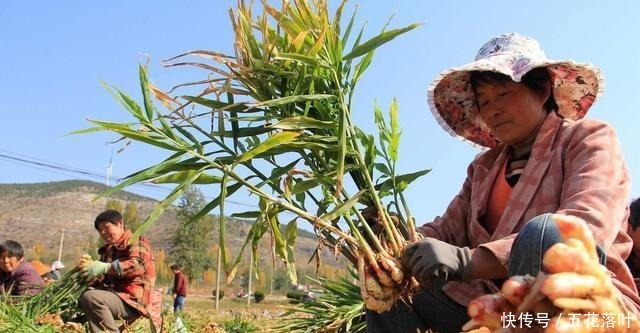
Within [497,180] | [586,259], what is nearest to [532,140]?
[497,180]

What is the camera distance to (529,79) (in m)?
1.66

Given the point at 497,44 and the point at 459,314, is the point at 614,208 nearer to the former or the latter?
the point at 459,314

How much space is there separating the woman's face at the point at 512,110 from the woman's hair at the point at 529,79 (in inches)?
0.4

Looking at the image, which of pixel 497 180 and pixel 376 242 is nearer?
pixel 376 242

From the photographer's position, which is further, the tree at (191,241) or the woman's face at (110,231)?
the tree at (191,241)

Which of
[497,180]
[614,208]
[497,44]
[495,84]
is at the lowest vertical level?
[614,208]

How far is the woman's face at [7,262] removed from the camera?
4.77 metres

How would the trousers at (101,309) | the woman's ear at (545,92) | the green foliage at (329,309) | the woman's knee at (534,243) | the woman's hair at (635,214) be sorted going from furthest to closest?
the trousers at (101,309)
the green foliage at (329,309)
the woman's hair at (635,214)
the woman's ear at (545,92)
the woman's knee at (534,243)

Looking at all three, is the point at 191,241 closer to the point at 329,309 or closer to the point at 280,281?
the point at 280,281

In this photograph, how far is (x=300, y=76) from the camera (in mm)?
1728

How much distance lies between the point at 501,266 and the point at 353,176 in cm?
58

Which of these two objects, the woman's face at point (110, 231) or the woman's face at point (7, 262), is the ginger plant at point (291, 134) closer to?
the woman's face at point (110, 231)

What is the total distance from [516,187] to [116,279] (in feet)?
10.00

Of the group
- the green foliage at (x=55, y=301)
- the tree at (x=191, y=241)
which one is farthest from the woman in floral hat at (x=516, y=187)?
the tree at (x=191, y=241)
